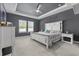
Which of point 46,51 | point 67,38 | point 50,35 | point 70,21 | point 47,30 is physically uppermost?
point 70,21

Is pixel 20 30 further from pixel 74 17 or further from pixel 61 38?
pixel 74 17

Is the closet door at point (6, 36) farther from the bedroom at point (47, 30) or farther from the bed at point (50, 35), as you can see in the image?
the bed at point (50, 35)

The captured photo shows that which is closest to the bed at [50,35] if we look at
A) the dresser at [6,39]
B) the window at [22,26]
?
the dresser at [6,39]

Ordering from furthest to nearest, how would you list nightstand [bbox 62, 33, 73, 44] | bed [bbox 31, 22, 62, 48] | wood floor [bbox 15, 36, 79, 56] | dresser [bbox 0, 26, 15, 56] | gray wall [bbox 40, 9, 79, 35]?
gray wall [bbox 40, 9, 79, 35]
nightstand [bbox 62, 33, 73, 44]
bed [bbox 31, 22, 62, 48]
wood floor [bbox 15, 36, 79, 56]
dresser [bbox 0, 26, 15, 56]

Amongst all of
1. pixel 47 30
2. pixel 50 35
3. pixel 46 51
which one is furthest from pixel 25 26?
pixel 46 51

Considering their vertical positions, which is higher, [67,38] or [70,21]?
[70,21]

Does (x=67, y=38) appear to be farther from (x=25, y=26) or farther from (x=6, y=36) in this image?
(x=25, y=26)

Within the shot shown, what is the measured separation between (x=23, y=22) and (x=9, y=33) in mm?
5593

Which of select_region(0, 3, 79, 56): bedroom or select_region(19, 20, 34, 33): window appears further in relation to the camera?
select_region(19, 20, 34, 33): window

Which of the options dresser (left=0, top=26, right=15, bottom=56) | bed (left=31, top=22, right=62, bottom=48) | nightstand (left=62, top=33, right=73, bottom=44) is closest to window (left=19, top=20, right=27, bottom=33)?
bed (left=31, top=22, right=62, bottom=48)

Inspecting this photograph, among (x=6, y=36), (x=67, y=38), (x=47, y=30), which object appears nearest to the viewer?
(x=6, y=36)

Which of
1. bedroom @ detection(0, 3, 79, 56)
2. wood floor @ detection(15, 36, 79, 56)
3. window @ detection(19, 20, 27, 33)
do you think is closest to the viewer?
wood floor @ detection(15, 36, 79, 56)

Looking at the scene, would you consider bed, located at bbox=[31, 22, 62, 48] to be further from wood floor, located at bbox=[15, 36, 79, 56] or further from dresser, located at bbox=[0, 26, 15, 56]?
dresser, located at bbox=[0, 26, 15, 56]

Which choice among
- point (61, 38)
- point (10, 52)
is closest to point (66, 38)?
point (61, 38)
